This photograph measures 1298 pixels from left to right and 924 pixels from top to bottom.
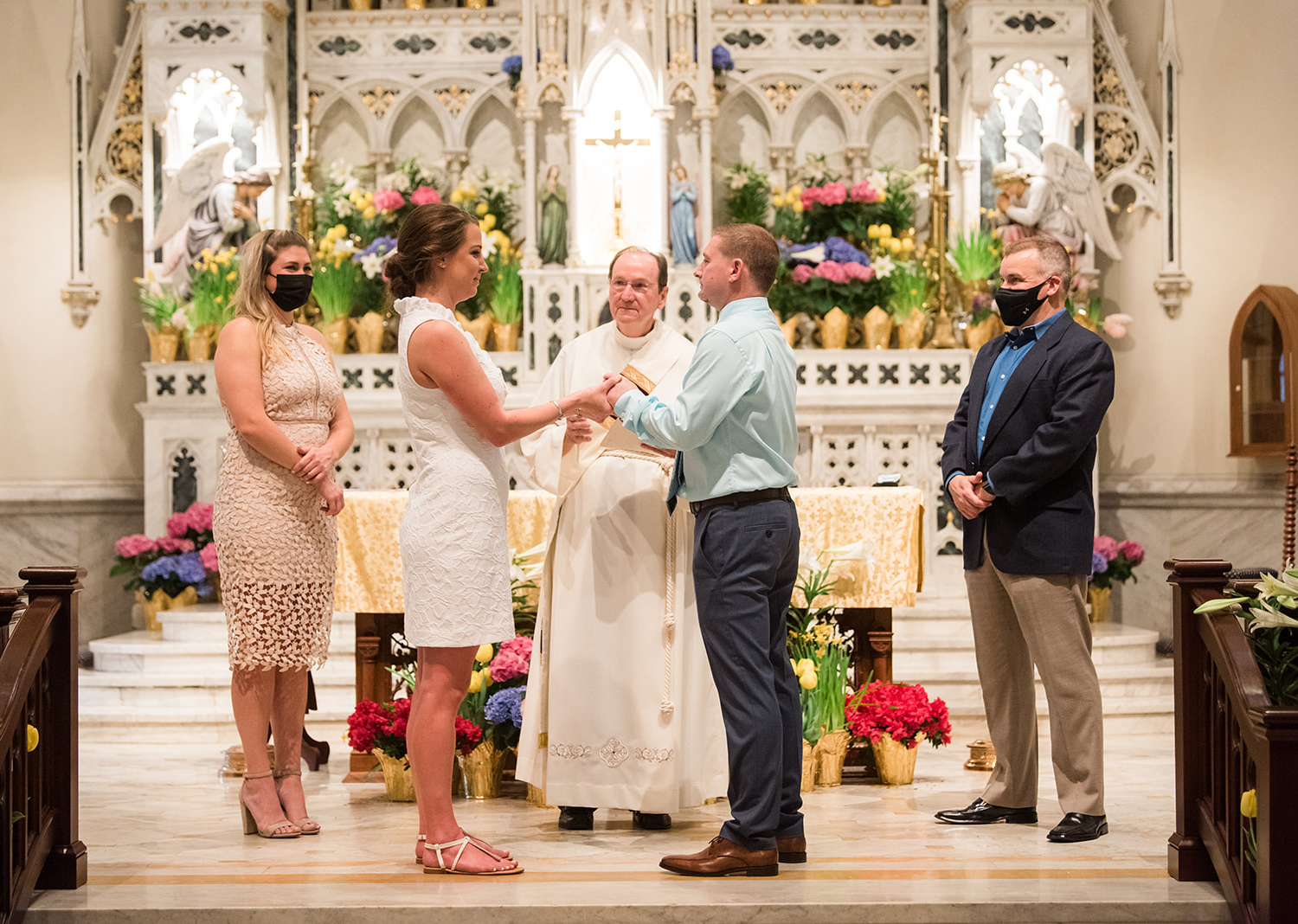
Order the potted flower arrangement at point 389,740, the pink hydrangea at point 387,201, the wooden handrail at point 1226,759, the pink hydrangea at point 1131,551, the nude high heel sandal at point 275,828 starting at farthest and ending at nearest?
the pink hydrangea at point 387,201
the pink hydrangea at point 1131,551
the potted flower arrangement at point 389,740
the nude high heel sandal at point 275,828
the wooden handrail at point 1226,759

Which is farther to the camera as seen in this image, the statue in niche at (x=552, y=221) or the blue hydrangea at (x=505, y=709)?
the statue in niche at (x=552, y=221)

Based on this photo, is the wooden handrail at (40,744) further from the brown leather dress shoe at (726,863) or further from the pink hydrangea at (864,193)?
the pink hydrangea at (864,193)

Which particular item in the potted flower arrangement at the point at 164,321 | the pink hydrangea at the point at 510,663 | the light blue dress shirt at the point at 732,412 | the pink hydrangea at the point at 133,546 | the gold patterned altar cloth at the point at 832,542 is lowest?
the pink hydrangea at the point at 510,663

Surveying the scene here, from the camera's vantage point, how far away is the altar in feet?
17.1

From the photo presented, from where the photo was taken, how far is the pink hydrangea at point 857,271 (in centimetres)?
788

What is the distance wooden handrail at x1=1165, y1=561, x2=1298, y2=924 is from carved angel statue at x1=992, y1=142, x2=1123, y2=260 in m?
4.62

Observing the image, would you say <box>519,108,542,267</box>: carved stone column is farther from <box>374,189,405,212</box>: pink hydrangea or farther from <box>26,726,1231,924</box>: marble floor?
<box>26,726,1231,924</box>: marble floor

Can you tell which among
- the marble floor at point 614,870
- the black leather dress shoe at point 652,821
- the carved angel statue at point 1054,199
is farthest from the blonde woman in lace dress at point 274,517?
the carved angel statue at point 1054,199

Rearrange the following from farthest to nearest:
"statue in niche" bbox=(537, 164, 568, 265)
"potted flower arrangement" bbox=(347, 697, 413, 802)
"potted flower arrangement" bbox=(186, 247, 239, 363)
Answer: "statue in niche" bbox=(537, 164, 568, 265) < "potted flower arrangement" bbox=(186, 247, 239, 363) < "potted flower arrangement" bbox=(347, 697, 413, 802)

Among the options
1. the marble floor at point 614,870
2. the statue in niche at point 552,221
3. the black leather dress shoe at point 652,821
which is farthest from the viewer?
the statue in niche at point 552,221

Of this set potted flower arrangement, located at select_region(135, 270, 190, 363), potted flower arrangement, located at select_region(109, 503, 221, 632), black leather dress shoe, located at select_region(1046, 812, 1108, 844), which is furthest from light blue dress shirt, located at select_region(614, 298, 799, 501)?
potted flower arrangement, located at select_region(135, 270, 190, 363)

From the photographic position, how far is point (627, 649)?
4.20m

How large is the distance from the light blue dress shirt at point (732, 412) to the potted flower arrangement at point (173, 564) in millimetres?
4604

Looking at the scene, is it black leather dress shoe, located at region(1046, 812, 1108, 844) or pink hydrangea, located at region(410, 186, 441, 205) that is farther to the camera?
pink hydrangea, located at region(410, 186, 441, 205)
